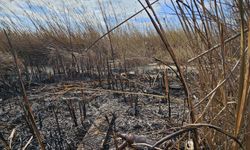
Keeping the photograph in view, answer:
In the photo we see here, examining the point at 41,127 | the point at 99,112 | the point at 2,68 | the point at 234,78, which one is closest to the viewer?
the point at 234,78

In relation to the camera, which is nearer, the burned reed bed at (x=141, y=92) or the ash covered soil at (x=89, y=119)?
the burned reed bed at (x=141, y=92)

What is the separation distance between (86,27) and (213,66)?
2965 mm

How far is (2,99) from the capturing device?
7.52 feet

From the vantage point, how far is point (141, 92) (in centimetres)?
200

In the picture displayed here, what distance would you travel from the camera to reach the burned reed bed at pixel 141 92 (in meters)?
0.54

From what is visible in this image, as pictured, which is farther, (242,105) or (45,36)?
(45,36)

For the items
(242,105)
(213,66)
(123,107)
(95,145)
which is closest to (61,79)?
(123,107)

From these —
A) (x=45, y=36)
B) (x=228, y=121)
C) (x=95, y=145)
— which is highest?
(x=45, y=36)

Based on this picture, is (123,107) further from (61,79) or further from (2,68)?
(2,68)

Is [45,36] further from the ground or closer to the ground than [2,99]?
further from the ground

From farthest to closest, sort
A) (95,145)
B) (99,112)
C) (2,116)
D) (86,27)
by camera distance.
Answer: (86,27), (2,116), (99,112), (95,145)

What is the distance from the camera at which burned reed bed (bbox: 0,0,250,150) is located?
0.54 m

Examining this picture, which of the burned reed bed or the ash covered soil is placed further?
the ash covered soil

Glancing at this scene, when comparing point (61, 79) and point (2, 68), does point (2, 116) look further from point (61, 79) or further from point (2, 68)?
point (2, 68)
